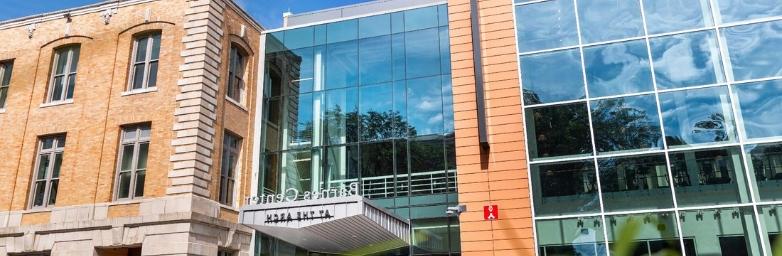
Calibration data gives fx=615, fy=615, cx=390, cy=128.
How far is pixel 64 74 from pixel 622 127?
63.3ft

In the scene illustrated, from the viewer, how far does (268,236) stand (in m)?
21.7

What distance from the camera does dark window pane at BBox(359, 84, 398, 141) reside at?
2138 cm

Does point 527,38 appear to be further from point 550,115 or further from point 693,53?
point 693,53

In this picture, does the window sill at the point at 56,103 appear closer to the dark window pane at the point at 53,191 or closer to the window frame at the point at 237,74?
the dark window pane at the point at 53,191

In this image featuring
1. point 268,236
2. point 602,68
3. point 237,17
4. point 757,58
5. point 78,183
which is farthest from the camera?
point 237,17

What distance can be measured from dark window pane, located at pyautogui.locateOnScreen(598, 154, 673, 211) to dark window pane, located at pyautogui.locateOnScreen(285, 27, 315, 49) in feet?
39.0

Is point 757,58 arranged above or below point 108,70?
below

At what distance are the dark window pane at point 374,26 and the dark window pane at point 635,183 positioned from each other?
9283 mm

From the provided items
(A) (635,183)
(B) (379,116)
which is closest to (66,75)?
(B) (379,116)

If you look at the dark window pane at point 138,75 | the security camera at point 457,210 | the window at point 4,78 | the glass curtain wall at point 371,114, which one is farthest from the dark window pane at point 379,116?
the window at point 4,78

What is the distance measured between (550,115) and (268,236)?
34.5ft

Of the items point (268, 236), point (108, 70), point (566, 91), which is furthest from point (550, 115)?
point (108, 70)

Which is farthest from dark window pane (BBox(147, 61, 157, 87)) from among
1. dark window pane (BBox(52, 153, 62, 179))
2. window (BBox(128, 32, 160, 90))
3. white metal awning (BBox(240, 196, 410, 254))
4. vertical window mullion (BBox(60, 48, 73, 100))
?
white metal awning (BBox(240, 196, 410, 254))

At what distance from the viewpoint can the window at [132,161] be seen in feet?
65.0
